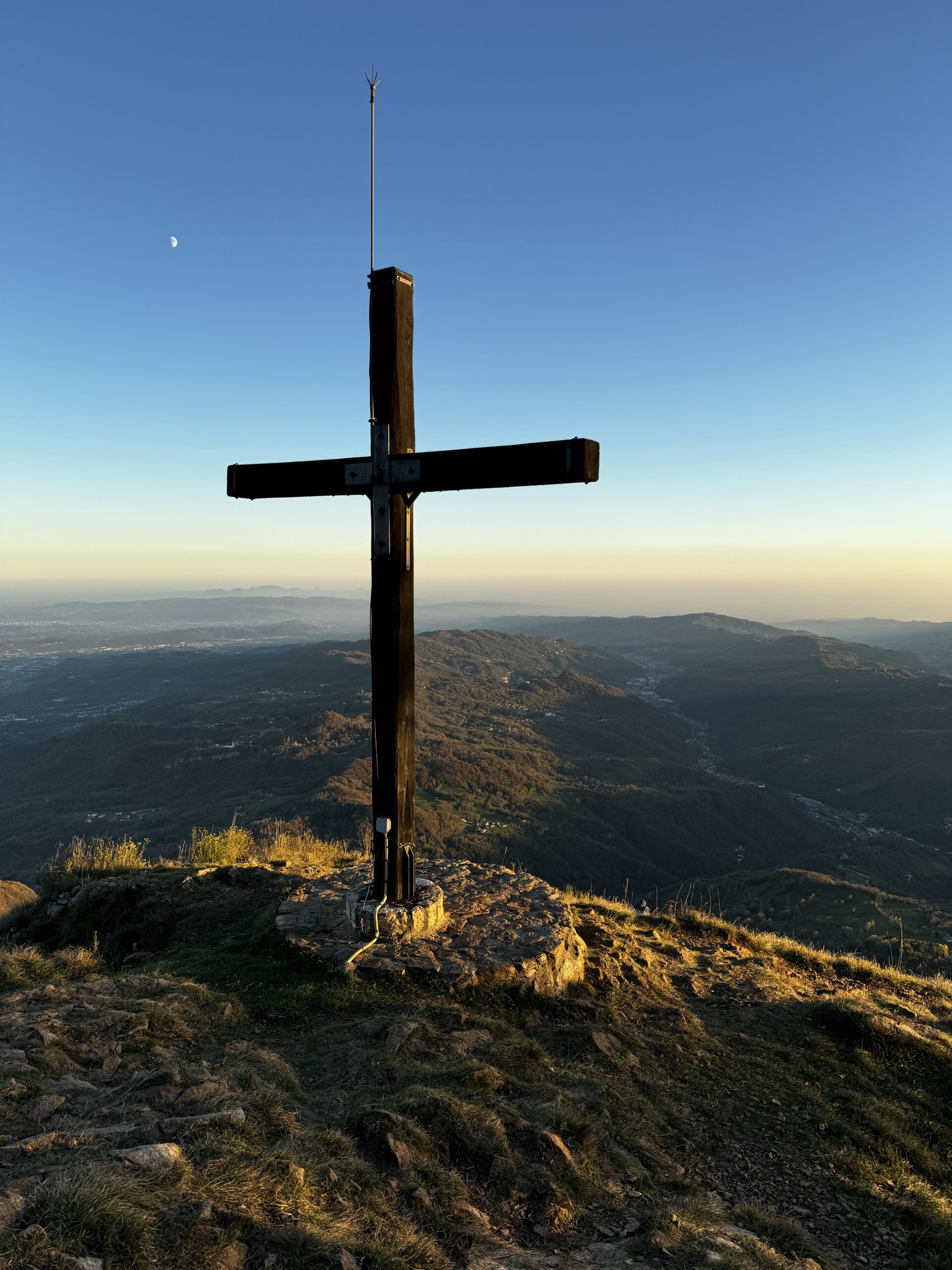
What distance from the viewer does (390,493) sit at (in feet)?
20.6

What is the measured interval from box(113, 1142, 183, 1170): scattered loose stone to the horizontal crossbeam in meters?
4.77

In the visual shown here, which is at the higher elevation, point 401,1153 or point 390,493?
Result: point 390,493

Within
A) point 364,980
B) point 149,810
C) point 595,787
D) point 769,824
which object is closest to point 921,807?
point 769,824

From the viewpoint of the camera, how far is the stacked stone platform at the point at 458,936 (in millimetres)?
6359

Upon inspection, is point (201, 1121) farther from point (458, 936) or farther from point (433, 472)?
point (433, 472)

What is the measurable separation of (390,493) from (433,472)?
1.64ft

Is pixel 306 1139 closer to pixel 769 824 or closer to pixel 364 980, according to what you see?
pixel 364 980

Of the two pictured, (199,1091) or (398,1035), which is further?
(398,1035)

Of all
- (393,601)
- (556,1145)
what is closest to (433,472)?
(393,601)

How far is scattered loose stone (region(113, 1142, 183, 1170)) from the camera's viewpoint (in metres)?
2.89

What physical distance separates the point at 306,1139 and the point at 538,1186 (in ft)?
4.26

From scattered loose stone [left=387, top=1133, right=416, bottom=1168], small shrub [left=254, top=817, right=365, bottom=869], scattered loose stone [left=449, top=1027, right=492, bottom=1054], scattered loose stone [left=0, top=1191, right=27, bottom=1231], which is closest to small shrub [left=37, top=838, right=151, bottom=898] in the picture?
small shrub [left=254, top=817, right=365, bottom=869]

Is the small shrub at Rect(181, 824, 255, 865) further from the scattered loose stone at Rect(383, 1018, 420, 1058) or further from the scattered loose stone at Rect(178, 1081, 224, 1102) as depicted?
the scattered loose stone at Rect(178, 1081, 224, 1102)

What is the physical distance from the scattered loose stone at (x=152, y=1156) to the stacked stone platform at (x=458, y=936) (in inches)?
135
